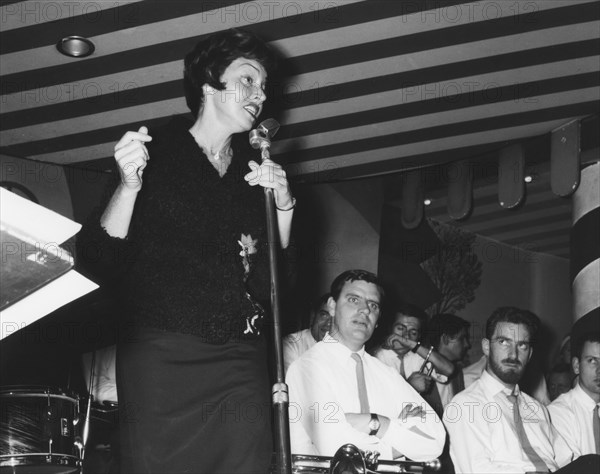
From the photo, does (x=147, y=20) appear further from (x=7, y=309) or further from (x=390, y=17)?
(x=7, y=309)

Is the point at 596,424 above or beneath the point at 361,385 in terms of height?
beneath

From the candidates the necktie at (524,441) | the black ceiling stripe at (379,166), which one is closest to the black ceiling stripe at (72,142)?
the black ceiling stripe at (379,166)

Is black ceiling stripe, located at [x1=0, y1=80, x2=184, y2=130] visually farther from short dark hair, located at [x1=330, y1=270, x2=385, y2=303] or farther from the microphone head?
the microphone head

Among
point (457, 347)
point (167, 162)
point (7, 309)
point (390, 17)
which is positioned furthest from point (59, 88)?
point (7, 309)

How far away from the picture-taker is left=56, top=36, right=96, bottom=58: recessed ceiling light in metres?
4.29

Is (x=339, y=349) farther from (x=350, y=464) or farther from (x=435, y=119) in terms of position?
(x=435, y=119)

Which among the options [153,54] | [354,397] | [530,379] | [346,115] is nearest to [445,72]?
[346,115]

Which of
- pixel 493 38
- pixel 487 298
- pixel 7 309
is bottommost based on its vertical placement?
pixel 7 309

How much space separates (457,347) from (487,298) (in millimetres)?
2457

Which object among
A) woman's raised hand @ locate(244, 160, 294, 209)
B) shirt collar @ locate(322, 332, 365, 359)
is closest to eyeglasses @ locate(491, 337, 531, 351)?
shirt collar @ locate(322, 332, 365, 359)

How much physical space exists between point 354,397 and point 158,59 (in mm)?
2399

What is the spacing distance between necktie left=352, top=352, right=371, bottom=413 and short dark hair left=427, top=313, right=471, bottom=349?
2448 mm

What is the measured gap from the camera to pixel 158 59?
4504 mm

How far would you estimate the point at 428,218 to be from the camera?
795cm
